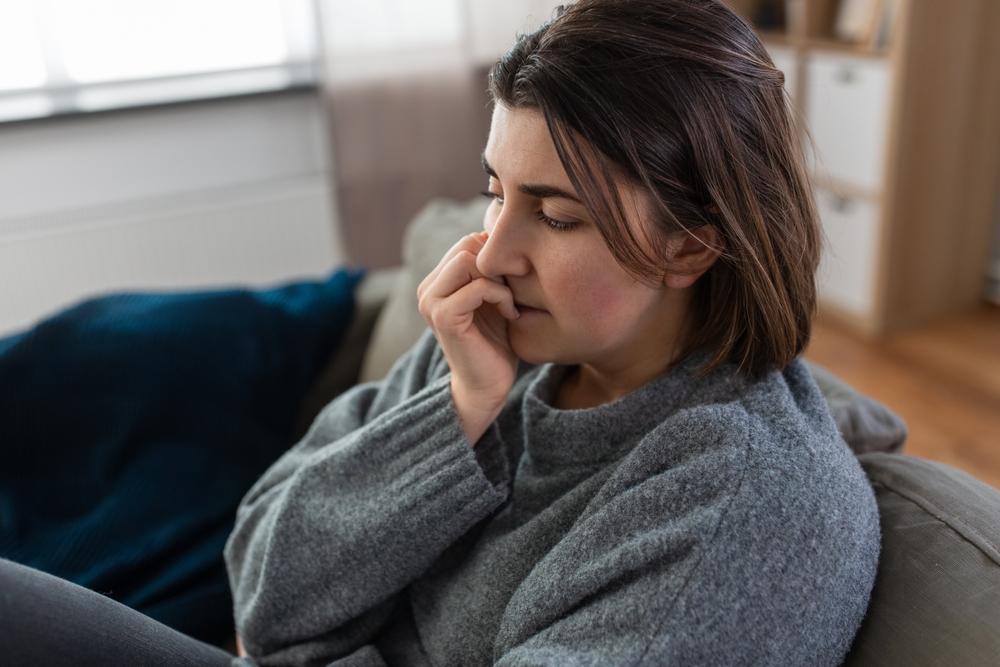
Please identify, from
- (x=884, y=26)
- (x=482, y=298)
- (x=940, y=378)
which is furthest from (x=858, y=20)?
(x=482, y=298)

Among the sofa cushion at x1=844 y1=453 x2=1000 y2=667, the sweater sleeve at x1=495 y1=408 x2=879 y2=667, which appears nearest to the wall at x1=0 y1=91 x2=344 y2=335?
the sweater sleeve at x1=495 y1=408 x2=879 y2=667

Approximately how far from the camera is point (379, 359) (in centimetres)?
161

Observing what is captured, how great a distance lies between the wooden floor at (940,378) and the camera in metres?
2.26

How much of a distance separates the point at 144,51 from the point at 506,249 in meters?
2.56

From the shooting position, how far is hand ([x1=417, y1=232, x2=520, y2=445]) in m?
0.92

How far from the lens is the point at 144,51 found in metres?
2.91

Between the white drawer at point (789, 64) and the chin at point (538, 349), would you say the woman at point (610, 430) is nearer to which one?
the chin at point (538, 349)

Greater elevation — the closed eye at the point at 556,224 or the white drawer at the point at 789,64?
the closed eye at the point at 556,224

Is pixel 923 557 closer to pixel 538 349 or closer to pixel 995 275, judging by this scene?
pixel 538 349

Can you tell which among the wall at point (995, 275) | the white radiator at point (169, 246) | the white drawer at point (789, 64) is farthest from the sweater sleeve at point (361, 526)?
the wall at point (995, 275)

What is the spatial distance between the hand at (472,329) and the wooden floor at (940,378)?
1678mm

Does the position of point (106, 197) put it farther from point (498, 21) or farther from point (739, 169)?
point (739, 169)

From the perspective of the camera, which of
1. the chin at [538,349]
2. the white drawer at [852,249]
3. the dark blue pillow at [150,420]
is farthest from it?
the white drawer at [852,249]

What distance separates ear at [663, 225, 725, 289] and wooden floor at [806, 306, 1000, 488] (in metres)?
1.63
